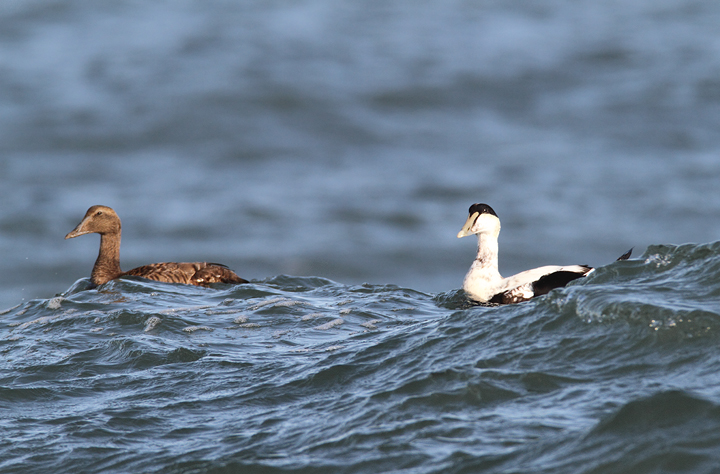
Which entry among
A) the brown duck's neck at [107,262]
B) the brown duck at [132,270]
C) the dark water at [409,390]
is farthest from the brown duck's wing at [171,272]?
the dark water at [409,390]

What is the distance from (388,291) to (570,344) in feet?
14.9

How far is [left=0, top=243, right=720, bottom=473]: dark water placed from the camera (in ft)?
13.0

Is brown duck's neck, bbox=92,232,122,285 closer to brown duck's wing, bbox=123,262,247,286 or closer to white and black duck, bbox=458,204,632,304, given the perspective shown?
brown duck's wing, bbox=123,262,247,286

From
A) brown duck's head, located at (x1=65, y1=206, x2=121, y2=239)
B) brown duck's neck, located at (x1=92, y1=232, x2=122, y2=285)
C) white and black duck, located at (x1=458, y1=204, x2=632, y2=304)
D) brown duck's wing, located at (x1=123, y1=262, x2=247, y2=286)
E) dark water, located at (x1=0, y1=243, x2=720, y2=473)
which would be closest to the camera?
dark water, located at (x1=0, y1=243, x2=720, y2=473)

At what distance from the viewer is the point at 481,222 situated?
9.05 m

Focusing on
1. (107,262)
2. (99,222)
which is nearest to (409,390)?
(107,262)

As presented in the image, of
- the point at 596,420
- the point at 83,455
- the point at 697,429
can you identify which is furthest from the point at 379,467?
the point at 83,455

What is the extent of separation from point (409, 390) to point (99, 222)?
7.50 m

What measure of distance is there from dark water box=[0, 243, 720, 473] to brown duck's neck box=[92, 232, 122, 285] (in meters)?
3.29

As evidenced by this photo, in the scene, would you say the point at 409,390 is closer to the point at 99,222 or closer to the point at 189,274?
the point at 189,274

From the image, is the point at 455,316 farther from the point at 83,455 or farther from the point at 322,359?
the point at 83,455

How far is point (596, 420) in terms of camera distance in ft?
13.3

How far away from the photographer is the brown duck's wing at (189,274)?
10.5 metres

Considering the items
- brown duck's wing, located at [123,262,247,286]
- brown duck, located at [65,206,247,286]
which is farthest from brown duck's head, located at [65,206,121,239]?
brown duck's wing, located at [123,262,247,286]
